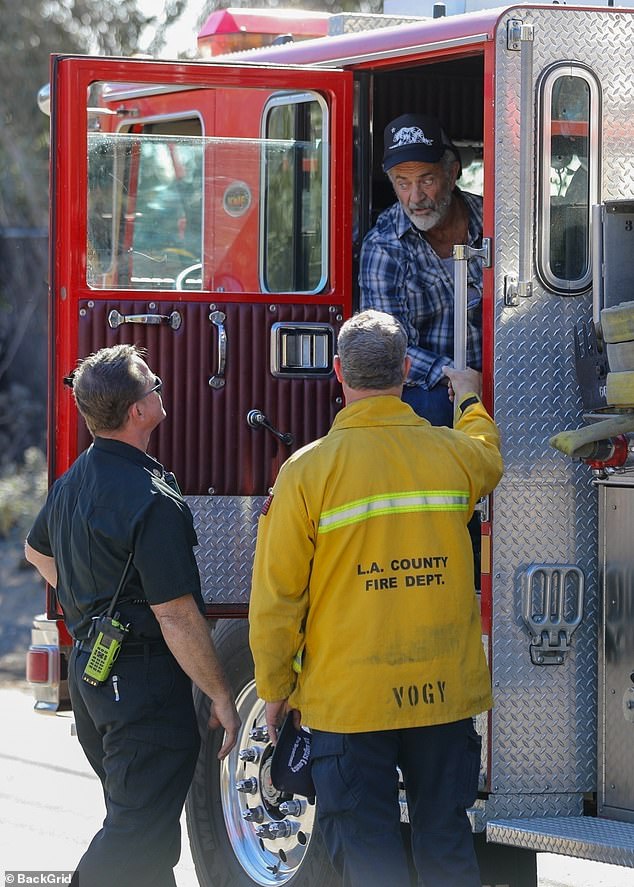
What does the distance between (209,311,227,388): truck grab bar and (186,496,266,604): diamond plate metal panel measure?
1.32 ft

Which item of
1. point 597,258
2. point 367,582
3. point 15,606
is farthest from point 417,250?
point 15,606

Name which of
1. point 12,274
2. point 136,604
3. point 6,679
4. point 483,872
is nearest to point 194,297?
point 136,604

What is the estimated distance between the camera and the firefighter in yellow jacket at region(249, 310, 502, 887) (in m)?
3.90

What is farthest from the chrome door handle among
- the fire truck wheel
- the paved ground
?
the paved ground

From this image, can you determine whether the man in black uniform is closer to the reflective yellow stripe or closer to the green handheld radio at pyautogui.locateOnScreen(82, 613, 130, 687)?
the green handheld radio at pyautogui.locateOnScreen(82, 613, 130, 687)

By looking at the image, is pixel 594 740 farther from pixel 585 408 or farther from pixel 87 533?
pixel 87 533

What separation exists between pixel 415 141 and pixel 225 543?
155 cm

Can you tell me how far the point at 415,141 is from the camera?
543 cm

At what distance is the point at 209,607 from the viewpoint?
5281mm

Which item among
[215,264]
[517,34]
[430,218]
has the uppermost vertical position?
[517,34]

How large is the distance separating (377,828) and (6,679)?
7.02 m

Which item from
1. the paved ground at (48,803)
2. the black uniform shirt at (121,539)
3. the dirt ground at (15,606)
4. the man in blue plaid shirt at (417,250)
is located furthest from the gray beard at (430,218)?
the dirt ground at (15,606)

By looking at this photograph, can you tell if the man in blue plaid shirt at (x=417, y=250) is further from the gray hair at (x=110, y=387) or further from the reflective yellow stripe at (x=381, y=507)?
the reflective yellow stripe at (x=381, y=507)

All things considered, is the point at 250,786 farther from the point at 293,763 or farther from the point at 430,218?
the point at 430,218
